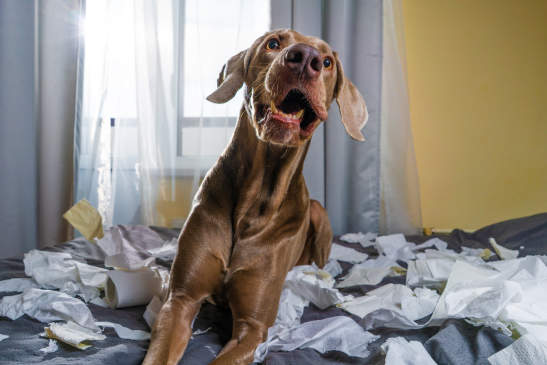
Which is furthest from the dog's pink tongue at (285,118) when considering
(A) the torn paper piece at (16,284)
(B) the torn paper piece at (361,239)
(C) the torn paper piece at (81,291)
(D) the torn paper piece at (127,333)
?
(B) the torn paper piece at (361,239)

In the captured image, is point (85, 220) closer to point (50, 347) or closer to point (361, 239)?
point (50, 347)

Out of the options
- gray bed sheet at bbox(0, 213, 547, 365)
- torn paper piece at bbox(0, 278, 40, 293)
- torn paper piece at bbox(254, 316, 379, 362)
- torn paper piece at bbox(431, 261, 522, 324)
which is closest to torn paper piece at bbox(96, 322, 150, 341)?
gray bed sheet at bbox(0, 213, 547, 365)

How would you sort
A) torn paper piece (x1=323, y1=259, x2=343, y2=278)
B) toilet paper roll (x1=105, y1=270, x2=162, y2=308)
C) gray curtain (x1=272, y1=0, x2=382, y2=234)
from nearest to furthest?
toilet paper roll (x1=105, y1=270, x2=162, y2=308) → torn paper piece (x1=323, y1=259, x2=343, y2=278) → gray curtain (x1=272, y1=0, x2=382, y2=234)

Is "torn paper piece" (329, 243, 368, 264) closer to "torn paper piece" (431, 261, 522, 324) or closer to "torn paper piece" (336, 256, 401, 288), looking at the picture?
"torn paper piece" (336, 256, 401, 288)

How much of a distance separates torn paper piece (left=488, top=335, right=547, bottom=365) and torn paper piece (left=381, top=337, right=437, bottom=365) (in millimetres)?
136

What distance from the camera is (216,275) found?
1232 mm

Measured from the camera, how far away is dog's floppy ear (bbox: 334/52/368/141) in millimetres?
1377

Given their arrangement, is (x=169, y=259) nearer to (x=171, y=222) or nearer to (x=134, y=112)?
(x=171, y=222)

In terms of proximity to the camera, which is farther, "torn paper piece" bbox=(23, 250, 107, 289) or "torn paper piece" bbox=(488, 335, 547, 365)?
"torn paper piece" bbox=(23, 250, 107, 289)

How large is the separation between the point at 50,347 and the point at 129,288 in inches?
14.0

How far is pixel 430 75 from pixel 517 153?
32.1 inches

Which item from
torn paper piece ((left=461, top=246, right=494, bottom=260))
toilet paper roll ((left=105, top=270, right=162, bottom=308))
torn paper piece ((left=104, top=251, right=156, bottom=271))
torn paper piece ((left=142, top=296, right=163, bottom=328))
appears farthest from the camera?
torn paper piece ((left=461, top=246, right=494, bottom=260))

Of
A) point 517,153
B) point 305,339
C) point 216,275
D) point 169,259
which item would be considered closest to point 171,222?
point 169,259

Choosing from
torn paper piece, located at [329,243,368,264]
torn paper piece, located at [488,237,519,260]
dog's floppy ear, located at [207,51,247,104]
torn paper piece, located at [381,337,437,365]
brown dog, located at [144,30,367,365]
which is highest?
dog's floppy ear, located at [207,51,247,104]
